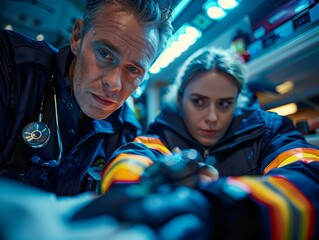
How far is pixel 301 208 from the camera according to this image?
35cm

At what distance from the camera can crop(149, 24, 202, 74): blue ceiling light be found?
3.55 feet

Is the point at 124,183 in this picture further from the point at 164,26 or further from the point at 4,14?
the point at 4,14

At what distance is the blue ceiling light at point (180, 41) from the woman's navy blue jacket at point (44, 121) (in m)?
0.54

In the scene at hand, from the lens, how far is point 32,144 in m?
0.72

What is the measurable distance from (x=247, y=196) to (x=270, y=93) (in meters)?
1.33

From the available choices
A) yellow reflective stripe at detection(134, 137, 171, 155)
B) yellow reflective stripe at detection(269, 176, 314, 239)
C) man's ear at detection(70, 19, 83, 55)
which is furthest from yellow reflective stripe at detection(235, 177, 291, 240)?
man's ear at detection(70, 19, 83, 55)

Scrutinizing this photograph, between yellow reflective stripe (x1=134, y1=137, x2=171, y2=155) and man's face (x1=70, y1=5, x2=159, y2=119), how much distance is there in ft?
0.56

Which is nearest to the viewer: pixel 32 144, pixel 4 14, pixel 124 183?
pixel 124 183

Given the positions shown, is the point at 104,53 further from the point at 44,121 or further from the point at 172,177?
the point at 172,177

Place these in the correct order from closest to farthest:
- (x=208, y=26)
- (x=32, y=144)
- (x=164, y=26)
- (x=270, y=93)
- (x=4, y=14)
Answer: (x=32, y=144), (x=164, y=26), (x=208, y=26), (x=4, y=14), (x=270, y=93)

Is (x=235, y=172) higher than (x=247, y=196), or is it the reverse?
(x=247, y=196)

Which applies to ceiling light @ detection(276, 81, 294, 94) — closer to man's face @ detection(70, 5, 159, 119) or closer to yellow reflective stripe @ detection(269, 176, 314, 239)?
man's face @ detection(70, 5, 159, 119)

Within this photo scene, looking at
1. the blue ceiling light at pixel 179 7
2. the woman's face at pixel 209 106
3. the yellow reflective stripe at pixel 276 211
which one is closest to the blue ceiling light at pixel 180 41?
the blue ceiling light at pixel 179 7

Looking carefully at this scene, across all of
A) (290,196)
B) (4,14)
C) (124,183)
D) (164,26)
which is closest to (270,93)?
(164,26)
